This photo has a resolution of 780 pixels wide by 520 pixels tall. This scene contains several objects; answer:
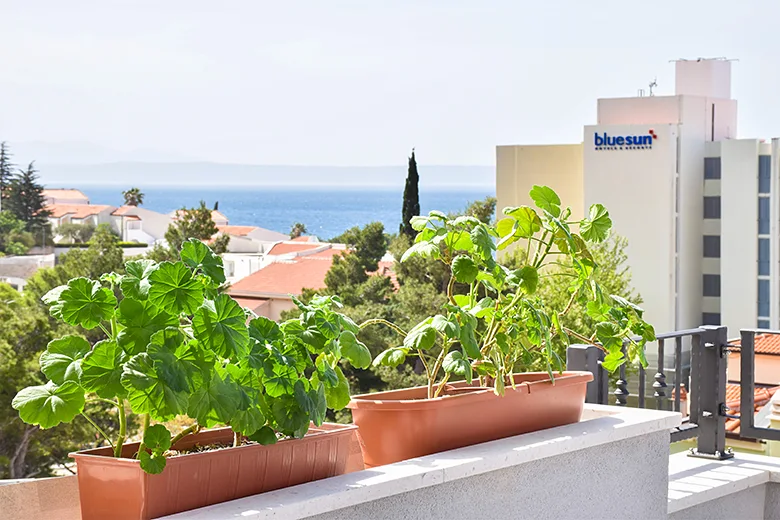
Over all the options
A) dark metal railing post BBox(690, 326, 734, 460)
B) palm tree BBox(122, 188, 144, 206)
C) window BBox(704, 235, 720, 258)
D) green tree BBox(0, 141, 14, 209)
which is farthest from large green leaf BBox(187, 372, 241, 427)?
palm tree BBox(122, 188, 144, 206)

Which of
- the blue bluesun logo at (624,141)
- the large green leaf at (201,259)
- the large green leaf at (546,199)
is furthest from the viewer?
the blue bluesun logo at (624,141)

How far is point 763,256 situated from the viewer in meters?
29.5

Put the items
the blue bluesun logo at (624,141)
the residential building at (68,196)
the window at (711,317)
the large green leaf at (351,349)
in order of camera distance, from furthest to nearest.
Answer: the residential building at (68,196)
the window at (711,317)
the blue bluesun logo at (624,141)
the large green leaf at (351,349)

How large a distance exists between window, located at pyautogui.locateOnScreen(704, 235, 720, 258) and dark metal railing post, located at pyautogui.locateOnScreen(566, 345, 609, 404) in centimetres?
2950

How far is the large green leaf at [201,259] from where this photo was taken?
4.23 feet

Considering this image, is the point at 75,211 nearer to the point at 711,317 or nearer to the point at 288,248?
the point at 288,248

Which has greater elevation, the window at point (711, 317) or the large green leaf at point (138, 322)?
the large green leaf at point (138, 322)

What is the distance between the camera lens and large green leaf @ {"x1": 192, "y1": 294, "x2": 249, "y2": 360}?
4.07 ft

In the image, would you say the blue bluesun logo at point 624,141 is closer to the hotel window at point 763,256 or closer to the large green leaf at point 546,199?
the hotel window at point 763,256

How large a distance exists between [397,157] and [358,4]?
46.5ft

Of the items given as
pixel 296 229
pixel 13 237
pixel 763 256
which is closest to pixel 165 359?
pixel 763 256

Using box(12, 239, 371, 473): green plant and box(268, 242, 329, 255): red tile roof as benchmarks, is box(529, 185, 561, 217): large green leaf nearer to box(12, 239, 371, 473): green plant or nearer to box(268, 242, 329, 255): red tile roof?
box(12, 239, 371, 473): green plant

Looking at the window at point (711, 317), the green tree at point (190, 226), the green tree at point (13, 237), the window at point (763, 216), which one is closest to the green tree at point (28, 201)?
the green tree at point (13, 237)

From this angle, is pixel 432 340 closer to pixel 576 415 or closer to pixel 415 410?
pixel 415 410
